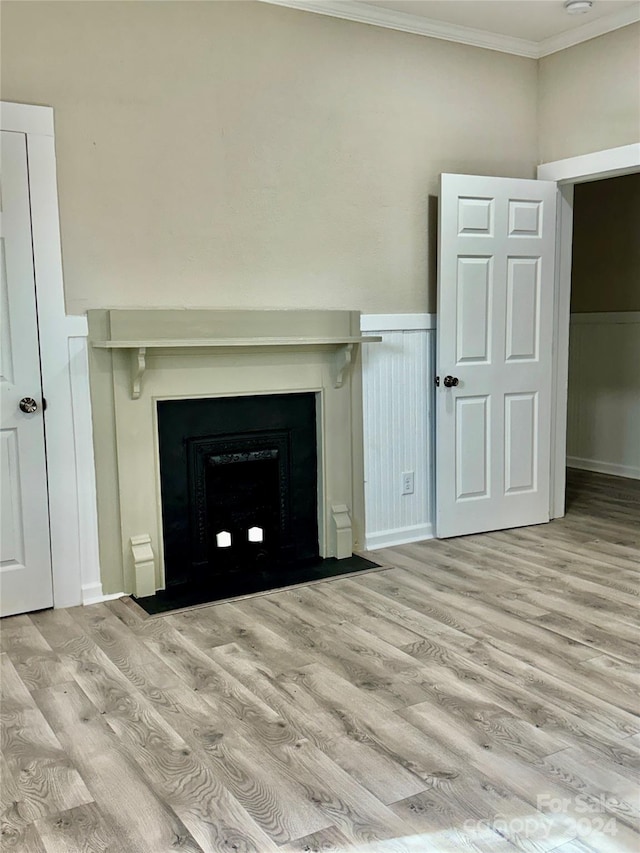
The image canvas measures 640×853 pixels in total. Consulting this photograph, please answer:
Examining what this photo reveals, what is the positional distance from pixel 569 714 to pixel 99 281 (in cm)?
248

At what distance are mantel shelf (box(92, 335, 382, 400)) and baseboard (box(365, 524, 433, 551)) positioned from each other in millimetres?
865

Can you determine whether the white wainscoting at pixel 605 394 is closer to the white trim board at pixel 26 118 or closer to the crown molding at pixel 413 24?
the crown molding at pixel 413 24

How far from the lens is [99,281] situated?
3.29 m

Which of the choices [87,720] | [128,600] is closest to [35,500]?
[128,600]

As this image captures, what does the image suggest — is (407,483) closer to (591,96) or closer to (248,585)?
(248,585)

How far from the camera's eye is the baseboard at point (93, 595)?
133 inches

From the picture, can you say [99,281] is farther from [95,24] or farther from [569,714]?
[569,714]

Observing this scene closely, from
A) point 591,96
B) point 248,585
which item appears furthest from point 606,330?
point 248,585

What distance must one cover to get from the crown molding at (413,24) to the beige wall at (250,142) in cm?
4

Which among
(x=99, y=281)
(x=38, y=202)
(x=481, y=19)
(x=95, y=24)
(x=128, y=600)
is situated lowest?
(x=128, y=600)

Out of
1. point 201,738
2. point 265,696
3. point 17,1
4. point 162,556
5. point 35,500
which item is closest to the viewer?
point 201,738

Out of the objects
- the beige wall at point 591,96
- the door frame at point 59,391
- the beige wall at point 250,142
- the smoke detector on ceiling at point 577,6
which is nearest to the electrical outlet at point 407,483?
the beige wall at point 250,142

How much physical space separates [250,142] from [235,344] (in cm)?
98

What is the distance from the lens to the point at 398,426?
4.16 meters
